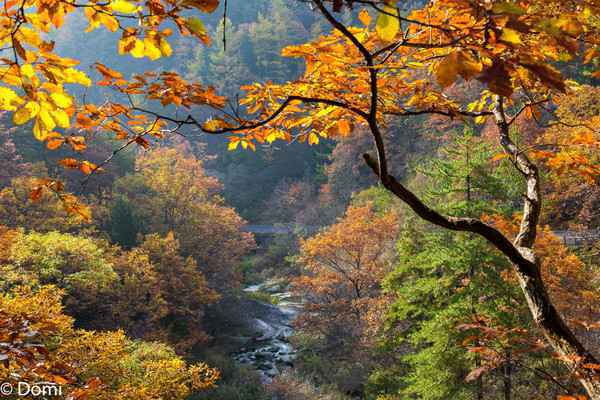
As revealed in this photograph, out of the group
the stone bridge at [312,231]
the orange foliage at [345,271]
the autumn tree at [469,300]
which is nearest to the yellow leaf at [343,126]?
the autumn tree at [469,300]

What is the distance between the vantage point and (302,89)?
1890 millimetres

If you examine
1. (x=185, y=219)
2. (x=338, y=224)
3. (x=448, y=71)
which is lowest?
(x=448, y=71)

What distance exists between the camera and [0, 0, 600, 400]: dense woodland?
1372 mm

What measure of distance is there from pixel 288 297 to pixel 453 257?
1317cm

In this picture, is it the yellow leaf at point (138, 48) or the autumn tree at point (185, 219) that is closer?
the yellow leaf at point (138, 48)

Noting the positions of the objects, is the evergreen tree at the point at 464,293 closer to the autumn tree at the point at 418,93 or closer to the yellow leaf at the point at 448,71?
the autumn tree at the point at 418,93

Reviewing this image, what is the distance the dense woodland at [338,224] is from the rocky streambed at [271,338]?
148mm

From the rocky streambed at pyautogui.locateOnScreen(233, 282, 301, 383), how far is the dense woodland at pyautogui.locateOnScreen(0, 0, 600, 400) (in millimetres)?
148

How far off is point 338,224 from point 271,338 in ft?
15.4

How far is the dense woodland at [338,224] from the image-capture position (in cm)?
137

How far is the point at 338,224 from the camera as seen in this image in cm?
1459

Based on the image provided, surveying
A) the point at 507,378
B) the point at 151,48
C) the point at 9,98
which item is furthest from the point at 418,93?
the point at 507,378

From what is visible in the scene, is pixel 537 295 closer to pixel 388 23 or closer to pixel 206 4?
pixel 388 23

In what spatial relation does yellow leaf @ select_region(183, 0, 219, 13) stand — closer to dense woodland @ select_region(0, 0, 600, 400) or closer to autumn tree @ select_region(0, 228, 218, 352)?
dense woodland @ select_region(0, 0, 600, 400)
